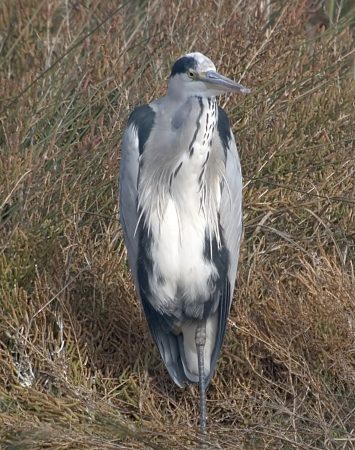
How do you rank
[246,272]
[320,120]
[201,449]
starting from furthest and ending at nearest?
[320,120], [246,272], [201,449]

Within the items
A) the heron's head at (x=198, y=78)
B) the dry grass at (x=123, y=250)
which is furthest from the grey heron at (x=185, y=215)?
the dry grass at (x=123, y=250)

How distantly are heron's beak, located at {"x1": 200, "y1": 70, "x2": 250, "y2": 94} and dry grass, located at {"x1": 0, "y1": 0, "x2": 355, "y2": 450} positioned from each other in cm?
74

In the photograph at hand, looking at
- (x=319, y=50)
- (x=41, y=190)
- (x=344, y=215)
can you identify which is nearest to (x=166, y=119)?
(x=41, y=190)

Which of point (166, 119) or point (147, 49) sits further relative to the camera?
point (147, 49)

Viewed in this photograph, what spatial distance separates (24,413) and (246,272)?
41.0 inches

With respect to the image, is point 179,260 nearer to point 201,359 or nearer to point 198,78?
point 201,359

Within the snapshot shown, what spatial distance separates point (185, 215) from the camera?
3.98 metres

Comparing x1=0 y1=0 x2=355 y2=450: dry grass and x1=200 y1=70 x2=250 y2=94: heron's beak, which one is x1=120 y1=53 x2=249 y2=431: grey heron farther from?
x1=0 y1=0 x2=355 y2=450: dry grass

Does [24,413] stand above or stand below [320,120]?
below

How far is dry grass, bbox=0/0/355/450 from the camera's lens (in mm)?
3936

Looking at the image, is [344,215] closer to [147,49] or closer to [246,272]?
[246,272]

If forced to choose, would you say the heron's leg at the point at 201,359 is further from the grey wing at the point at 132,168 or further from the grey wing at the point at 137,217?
the grey wing at the point at 132,168

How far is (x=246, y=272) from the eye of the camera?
4445 millimetres

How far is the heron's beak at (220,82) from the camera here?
145 inches
